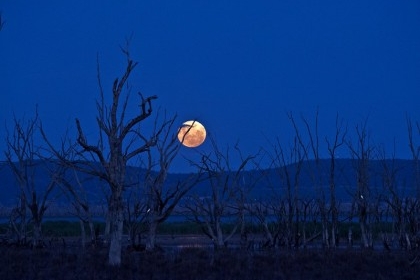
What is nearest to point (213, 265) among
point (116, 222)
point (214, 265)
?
point (214, 265)

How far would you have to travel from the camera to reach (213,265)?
46.7 feet

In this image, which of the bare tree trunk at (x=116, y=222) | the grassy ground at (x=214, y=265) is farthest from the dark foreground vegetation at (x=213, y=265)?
the bare tree trunk at (x=116, y=222)

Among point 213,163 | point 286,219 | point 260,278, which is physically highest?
point 213,163

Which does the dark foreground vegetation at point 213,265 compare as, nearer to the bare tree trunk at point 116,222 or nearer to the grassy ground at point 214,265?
the grassy ground at point 214,265

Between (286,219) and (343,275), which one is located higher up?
(286,219)

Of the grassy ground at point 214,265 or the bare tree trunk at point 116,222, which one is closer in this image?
the grassy ground at point 214,265

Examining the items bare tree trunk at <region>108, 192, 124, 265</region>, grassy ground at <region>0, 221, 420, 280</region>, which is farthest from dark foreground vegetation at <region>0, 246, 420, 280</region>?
bare tree trunk at <region>108, 192, 124, 265</region>

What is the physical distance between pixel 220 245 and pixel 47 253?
17.6 feet

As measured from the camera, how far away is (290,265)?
14352mm

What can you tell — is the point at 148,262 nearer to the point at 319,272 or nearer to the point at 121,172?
the point at 121,172

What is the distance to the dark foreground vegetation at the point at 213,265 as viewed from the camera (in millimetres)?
12820

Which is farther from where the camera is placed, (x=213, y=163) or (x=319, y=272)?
(x=213, y=163)

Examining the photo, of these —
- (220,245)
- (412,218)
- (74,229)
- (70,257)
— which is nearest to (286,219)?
(220,245)

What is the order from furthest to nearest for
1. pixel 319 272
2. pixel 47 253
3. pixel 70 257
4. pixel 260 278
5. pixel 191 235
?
1. pixel 191 235
2. pixel 47 253
3. pixel 70 257
4. pixel 319 272
5. pixel 260 278
